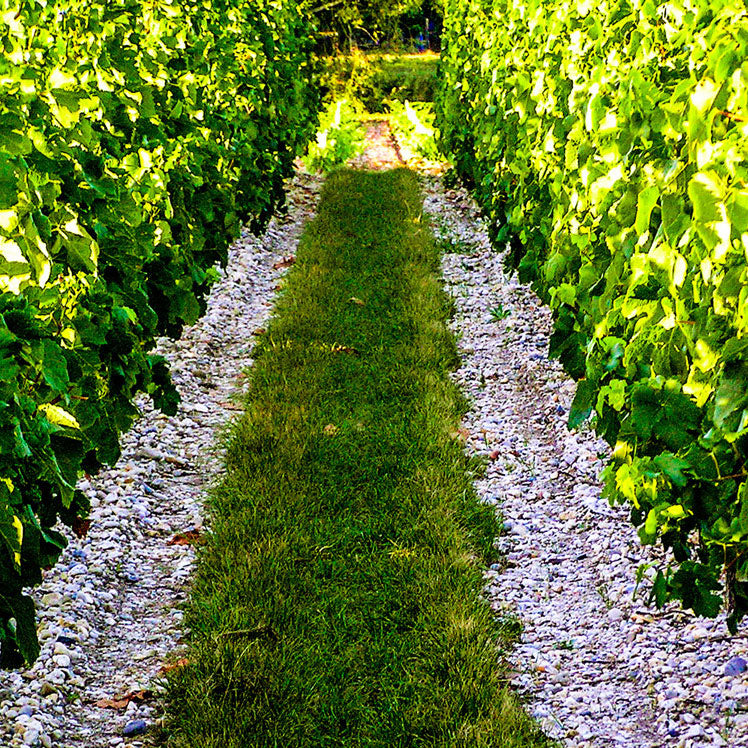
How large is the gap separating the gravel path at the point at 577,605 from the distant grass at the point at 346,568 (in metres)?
0.15

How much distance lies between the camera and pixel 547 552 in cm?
414

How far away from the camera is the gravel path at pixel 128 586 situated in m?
3.13

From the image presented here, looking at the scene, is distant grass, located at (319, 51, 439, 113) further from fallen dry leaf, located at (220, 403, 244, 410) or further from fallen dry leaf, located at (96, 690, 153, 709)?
fallen dry leaf, located at (96, 690, 153, 709)

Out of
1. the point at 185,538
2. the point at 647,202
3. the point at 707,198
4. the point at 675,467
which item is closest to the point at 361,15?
the point at 185,538

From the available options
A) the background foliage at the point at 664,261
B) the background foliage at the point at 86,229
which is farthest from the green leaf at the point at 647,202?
the background foliage at the point at 86,229

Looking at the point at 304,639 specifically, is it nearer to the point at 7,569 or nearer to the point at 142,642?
the point at 142,642

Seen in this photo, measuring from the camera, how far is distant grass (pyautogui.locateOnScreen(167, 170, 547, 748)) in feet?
10.2

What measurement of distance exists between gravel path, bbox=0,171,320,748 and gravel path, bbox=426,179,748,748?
4.15 feet

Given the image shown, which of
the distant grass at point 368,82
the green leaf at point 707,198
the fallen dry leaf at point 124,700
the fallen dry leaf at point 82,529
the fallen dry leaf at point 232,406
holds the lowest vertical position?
the distant grass at point 368,82

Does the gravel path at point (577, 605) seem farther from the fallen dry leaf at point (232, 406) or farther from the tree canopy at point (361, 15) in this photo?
the tree canopy at point (361, 15)

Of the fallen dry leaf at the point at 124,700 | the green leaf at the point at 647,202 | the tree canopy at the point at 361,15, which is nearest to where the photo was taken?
the green leaf at the point at 647,202

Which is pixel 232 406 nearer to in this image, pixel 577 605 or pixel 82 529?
pixel 82 529

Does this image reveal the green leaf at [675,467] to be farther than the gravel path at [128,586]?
No

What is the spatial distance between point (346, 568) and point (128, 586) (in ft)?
2.76
